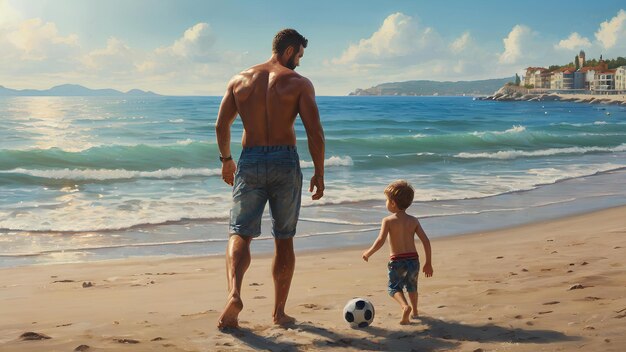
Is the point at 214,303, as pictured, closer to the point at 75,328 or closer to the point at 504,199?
the point at 75,328

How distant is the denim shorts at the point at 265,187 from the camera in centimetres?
481

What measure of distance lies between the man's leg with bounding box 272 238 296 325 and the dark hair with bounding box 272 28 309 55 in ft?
4.21

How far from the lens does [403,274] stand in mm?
5066

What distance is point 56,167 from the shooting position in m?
24.3

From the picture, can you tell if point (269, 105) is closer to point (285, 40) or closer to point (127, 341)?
point (285, 40)

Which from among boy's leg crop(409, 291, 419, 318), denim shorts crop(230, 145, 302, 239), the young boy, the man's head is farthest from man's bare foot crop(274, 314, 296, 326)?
the man's head

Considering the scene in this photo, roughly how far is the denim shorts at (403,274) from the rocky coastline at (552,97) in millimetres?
135117

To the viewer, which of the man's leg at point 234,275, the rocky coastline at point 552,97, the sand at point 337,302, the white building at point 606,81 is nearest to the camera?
the sand at point 337,302

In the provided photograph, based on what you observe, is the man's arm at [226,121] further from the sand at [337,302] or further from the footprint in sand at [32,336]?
the footprint in sand at [32,336]

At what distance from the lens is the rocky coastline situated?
140750 millimetres

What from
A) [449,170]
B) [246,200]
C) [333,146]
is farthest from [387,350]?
[333,146]

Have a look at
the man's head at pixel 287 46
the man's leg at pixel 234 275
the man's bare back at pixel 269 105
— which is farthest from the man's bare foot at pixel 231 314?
the man's head at pixel 287 46

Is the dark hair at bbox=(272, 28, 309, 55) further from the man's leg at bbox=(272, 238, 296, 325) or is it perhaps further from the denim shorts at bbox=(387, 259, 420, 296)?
the denim shorts at bbox=(387, 259, 420, 296)

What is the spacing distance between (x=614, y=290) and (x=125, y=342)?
11.5 feet
